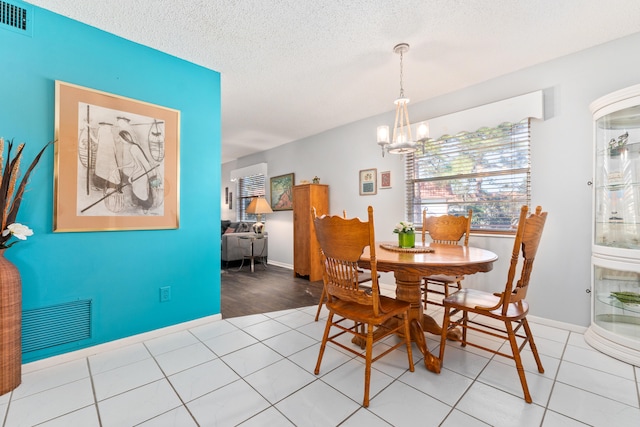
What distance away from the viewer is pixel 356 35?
2.28 metres

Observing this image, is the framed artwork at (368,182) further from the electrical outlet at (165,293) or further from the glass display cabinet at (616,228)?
the electrical outlet at (165,293)

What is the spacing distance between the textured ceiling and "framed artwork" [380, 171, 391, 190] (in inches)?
43.5

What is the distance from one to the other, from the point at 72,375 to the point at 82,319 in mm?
402

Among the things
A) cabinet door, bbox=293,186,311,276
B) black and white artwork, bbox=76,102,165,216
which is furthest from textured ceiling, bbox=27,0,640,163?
cabinet door, bbox=293,186,311,276

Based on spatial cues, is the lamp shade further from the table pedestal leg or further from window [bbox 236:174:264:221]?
the table pedestal leg

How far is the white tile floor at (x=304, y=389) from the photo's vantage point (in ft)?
4.76

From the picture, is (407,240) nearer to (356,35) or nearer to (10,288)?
(356,35)

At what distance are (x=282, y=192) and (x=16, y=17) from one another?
164 inches

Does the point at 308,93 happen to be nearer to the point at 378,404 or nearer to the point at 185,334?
the point at 185,334

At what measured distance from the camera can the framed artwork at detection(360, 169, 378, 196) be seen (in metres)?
4.12

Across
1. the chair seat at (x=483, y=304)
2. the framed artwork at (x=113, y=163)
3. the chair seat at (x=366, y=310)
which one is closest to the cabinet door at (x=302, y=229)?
the framed artwork at (x=113, y=163)

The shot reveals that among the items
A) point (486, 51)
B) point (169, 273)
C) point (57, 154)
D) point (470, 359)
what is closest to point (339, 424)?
point (470, 359)

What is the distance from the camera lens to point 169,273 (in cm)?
254

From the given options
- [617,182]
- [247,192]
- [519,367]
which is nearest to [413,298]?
[519,367]
